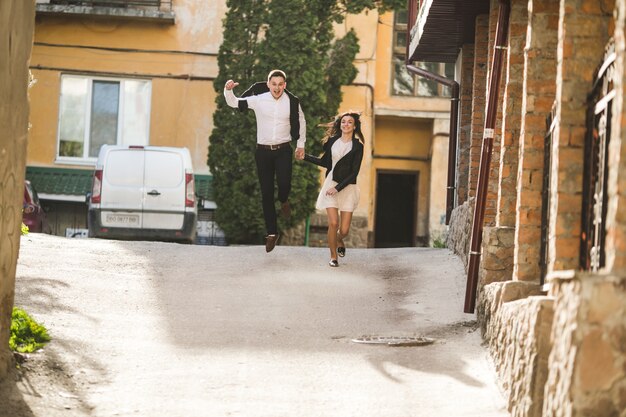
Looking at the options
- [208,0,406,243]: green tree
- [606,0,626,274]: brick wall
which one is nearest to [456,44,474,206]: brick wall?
[208,0,406,243]: green tree

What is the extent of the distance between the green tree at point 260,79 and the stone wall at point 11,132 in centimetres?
1619

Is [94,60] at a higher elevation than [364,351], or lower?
higher

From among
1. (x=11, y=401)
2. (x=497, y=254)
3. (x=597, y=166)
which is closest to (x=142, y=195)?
(x=497, y=254)

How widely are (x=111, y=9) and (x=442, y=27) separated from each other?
1210 cm

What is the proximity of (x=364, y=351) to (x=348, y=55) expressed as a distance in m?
16.4

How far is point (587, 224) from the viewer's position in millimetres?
7160

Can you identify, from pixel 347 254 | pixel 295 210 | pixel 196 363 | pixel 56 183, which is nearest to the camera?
pixel 196 363

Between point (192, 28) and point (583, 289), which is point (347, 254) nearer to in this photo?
point (583, 289)

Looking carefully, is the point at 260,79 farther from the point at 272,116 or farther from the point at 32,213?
the point at 272,116

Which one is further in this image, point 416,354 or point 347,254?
point 347,254

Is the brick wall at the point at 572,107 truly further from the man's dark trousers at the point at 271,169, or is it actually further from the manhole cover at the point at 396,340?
the man's dark trousers at the point at 271,169

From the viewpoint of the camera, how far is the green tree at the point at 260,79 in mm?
24234

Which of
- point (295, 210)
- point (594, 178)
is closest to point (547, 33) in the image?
point (594, 178)

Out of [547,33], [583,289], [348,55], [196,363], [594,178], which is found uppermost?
[348,55]
